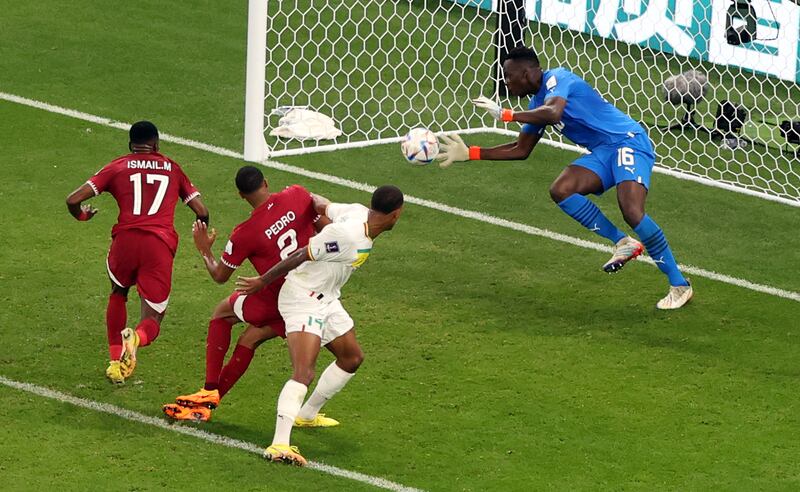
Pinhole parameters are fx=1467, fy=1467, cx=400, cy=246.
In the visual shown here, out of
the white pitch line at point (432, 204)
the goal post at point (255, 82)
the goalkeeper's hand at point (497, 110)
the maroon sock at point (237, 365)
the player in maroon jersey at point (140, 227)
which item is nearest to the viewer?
the maroon sock at point (237, 365)

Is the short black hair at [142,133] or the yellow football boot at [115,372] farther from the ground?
the short black hair at [142,133]

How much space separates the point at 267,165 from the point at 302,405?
4.75m

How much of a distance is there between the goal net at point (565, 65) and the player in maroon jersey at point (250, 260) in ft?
16.5

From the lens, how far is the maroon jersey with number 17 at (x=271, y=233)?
313 inches

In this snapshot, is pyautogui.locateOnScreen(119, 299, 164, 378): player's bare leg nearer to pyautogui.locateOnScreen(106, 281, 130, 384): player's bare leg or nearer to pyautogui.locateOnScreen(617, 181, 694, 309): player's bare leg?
pyautogui.locateOnScreen(106, 281, 130, 384): player's bare leg

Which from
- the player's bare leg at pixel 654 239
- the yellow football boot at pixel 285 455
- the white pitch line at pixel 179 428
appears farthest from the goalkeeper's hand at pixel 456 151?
the yellow football boot at pixel 285 455

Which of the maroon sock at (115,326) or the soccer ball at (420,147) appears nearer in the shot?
the maroon sock at (115,326)

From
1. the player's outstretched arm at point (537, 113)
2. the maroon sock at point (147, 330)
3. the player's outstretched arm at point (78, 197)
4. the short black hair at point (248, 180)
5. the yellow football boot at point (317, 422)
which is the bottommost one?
the yellow football boot at point (317, 422)

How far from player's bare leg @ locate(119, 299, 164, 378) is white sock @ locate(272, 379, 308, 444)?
1061 millimetres

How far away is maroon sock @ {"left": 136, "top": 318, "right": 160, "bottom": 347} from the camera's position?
8445 mm

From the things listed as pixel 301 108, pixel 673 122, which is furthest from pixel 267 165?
pixel 673 122

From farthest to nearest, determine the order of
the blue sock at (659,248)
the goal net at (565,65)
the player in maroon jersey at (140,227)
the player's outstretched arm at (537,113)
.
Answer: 1. the goal net at (565,65)
2. the blue sock at (659,248)
3. the player's outstretched arm at (537,113)
4. the player in maroon jersey at (140,227)

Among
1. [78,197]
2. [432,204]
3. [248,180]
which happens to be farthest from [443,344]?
[432,204]

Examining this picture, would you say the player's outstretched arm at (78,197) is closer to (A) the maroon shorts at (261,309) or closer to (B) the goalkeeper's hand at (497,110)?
(A) the maroon shorts at (261,309)
